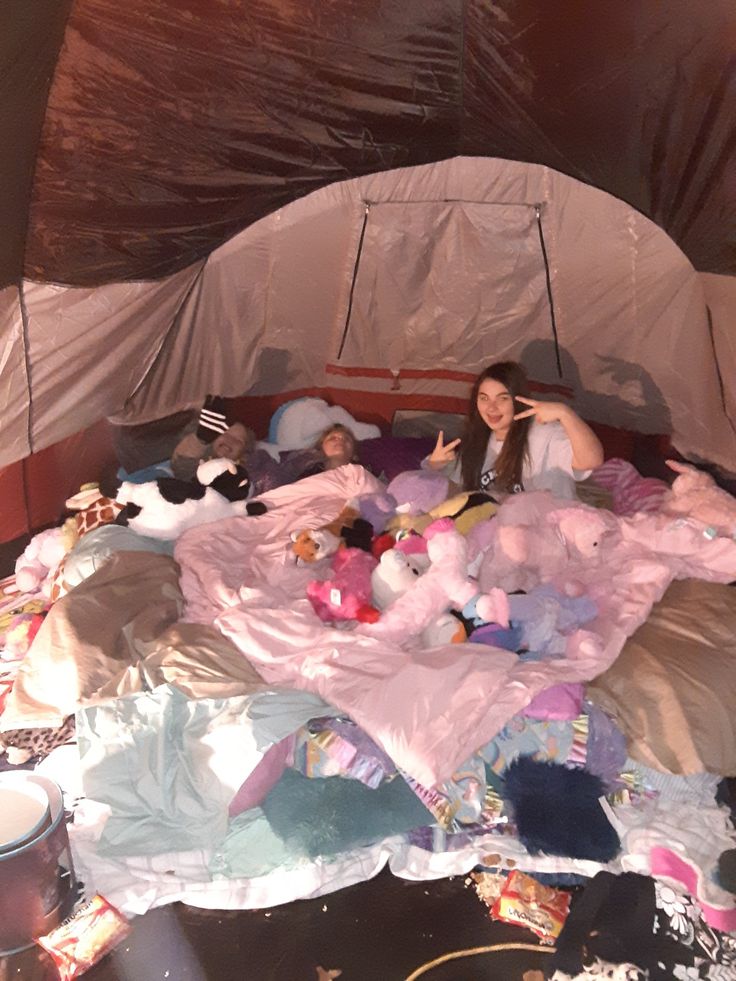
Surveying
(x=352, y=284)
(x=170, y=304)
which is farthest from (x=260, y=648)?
(x=352, y=284)

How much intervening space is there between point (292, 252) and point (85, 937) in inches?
75.8

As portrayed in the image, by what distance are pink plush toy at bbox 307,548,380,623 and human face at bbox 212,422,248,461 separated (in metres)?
0.72

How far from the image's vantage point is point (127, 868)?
157cm

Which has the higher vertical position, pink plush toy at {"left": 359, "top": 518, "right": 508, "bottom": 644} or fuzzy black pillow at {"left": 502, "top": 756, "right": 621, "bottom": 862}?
pink plush toy at {"left": 359, "top": 518, "right": 508, "bottom": 644}

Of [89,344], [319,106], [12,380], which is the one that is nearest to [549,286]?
[319,106]

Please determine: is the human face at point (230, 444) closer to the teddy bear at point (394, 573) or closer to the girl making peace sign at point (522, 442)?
the girl making peace sign at point (522, 442)

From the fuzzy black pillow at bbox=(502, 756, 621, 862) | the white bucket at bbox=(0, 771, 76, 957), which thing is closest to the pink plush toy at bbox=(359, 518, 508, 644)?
the fuzzy black pillow at bbox=(502, 756, 621, 862)

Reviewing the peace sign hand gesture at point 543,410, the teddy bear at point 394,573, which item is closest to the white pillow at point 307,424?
the peace sign hand gesture at point 543,410

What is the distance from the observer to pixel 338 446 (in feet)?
8.38

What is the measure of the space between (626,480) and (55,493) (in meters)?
1.55

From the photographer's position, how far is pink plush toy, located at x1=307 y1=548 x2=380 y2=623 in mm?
1821

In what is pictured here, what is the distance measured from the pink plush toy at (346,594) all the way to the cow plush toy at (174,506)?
448mm

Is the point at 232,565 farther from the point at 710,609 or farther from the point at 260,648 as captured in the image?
the point at 710,609

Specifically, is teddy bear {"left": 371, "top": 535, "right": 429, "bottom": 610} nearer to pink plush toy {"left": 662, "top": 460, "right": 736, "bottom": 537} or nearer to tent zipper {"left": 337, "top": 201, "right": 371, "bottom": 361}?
pink plush toy {"left": 662, "top": 460, "right": 736, "bottom": 537}
